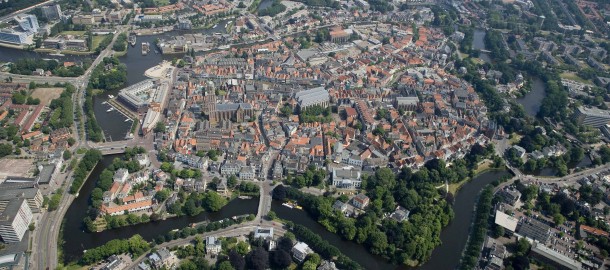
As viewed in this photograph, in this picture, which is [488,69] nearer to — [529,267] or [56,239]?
[529,267]

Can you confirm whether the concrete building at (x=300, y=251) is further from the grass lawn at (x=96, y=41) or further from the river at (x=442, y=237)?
the grass lawn at (x=96, y=41)

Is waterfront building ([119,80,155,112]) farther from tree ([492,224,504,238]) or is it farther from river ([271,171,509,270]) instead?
tree ([492,224,504,238])

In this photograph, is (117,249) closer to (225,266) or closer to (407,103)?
(225,266)

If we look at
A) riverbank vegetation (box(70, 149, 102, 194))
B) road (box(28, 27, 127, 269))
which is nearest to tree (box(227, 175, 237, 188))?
riverbank vegetation (box(70, 149, 102, 194))

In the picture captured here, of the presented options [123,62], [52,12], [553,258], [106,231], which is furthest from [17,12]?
[553,258]

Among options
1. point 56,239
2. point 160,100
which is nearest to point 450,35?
point 160,100

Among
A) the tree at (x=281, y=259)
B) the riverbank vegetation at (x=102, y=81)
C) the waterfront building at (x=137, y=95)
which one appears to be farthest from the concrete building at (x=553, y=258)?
the waterfront building at (x=137, y=95)
